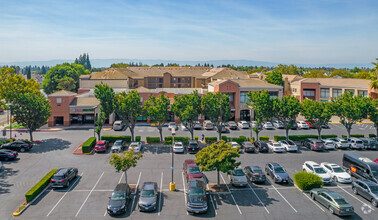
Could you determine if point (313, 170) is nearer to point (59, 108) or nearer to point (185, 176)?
point (185, 176)

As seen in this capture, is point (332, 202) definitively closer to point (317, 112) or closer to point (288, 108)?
point (288, 108)

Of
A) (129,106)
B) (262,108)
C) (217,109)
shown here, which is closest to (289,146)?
(262,108)

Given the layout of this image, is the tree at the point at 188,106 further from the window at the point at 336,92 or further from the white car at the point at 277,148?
the window at the point at 336,92

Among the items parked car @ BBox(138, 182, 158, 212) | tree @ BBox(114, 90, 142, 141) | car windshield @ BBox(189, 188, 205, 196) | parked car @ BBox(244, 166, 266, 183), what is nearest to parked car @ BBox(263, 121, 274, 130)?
tree @ BBox(114, 90, 142, 141)

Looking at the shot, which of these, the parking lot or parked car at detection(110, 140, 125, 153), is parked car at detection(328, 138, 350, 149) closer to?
the parking lot

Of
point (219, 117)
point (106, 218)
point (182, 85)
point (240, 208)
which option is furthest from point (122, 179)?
point (182, 85)

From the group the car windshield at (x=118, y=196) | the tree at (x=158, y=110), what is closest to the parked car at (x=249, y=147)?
the tree at (x=158, y=110)
